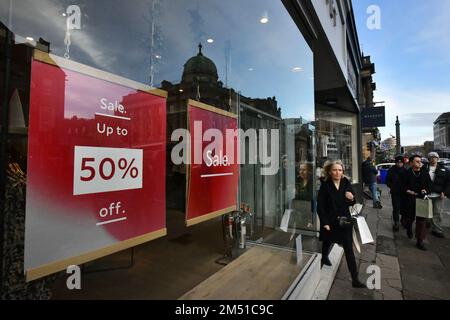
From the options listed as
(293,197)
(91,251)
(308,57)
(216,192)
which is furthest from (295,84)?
(91,251)

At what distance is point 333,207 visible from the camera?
359cm

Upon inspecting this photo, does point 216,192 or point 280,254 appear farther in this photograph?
point 280,254

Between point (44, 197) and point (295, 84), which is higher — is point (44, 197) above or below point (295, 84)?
below

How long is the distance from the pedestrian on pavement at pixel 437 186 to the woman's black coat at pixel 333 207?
2.96m

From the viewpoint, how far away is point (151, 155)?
74.1 inches

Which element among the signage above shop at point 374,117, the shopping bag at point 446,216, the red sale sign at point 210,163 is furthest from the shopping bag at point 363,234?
the signage above shop at point 374,117

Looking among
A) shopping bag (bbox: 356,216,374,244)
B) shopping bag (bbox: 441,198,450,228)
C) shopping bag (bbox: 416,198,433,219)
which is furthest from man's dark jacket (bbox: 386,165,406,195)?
shopping bag (bbox: 356,216,374,244)

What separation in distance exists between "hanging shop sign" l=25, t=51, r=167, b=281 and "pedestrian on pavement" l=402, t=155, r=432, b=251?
5.38 m

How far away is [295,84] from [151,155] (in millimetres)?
3779

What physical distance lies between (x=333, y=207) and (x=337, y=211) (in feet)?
0.22

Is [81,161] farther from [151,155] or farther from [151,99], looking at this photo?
[151,99]

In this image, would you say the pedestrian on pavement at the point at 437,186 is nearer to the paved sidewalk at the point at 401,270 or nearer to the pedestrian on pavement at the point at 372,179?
the paved sidewalk at the point at 401,270

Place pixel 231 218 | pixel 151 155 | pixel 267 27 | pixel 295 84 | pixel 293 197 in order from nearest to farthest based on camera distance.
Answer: pixel 151 155, pixel 231 218, pixel 267 27, pixel 295 84, pixel 293 197

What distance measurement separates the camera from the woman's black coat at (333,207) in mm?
3566
